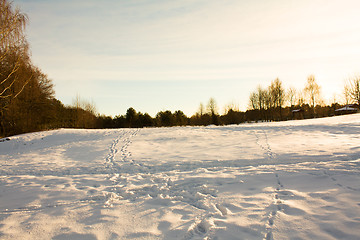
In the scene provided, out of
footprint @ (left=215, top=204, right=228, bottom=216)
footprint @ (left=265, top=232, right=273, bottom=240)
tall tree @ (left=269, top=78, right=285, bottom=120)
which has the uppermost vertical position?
tall tree @ (left=269, top=78, right=285, bottom=120)

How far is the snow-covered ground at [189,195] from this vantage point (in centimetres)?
364

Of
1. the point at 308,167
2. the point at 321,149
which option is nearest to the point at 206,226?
the point at 308,167

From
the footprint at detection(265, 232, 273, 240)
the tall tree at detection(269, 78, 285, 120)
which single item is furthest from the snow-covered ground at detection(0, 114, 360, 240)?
the tall tree at detection(269, 78, 285, 120)

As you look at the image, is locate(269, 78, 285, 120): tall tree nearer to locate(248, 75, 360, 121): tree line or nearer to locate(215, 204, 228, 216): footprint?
locate(248, 75, 360, 121): tree line

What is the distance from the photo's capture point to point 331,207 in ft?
13.6

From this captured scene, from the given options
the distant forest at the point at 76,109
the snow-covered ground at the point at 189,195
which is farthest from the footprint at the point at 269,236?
the distant forest at the point at 76,109

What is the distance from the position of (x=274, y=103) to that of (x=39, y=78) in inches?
1689

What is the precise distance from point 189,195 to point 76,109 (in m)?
43.9

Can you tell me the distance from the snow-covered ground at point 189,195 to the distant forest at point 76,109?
675cm

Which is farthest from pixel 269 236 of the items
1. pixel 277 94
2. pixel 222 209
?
pixel 277 94

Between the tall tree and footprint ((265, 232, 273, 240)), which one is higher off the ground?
the tall tree

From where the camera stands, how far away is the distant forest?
21.5 metres

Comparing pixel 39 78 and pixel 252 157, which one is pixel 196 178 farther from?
pixel 39 78

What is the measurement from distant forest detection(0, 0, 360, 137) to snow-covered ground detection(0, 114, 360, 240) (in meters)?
6.75
